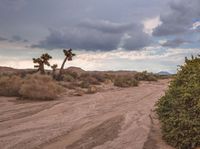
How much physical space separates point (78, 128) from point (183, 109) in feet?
12.0

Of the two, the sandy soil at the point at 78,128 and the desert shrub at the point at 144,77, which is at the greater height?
the desert shrub at the point at 144,77

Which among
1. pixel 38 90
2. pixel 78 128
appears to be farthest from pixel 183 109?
pixel 38 90

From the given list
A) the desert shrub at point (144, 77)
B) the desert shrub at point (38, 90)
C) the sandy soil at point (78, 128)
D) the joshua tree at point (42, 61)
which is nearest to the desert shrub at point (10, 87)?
the desert shrub at point (38, 90)

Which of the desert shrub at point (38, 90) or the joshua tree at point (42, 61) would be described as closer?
the desert shrub at point (38, 90)

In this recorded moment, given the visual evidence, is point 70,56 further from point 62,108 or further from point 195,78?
point 195,78

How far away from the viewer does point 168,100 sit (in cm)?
838

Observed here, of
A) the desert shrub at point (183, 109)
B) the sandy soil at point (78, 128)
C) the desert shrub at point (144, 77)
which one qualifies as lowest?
the sandy soil at point (78, 128)

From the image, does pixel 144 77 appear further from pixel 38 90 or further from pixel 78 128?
pixel 78 128

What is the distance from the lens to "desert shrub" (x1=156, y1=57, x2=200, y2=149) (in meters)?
7.52

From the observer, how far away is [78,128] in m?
10.2

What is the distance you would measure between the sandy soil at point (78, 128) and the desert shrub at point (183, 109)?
471mm

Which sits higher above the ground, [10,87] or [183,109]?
[10,87]

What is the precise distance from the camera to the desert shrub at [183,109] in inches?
296

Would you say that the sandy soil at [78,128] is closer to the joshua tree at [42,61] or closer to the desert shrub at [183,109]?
the desert shrub at [183,109]
